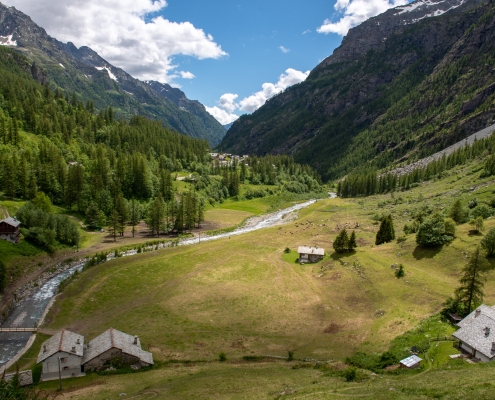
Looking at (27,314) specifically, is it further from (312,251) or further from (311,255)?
(312,251)

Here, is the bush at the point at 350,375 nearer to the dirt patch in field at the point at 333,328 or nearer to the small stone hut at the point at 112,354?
the dirt patch in field at the point at 333,328

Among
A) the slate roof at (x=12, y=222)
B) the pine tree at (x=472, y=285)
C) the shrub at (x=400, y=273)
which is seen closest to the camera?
the pine tree at (x=472, y=285)

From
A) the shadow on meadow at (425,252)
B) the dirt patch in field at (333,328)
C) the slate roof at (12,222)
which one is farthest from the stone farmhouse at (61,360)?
the shadow on meadow at (425,252)

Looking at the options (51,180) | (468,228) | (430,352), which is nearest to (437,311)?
(430,352)

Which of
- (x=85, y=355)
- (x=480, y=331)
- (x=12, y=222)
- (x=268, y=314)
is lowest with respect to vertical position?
(x=268, y=314)

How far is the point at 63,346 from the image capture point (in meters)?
41.3

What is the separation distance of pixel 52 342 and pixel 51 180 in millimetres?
89950

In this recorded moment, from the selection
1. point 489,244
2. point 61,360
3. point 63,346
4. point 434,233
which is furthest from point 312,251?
point 61,360

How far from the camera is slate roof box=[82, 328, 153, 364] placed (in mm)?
42250

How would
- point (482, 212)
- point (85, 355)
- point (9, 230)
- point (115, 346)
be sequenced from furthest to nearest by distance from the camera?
1. point (482, 212)
2. point (9, 230)
3. point (85, 355)
4. point (115, 346)

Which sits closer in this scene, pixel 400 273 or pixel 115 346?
pixel 115 346

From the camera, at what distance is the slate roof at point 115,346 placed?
42.2 meters

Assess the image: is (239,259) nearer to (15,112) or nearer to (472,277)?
(472,277)

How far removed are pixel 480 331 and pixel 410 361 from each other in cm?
897
